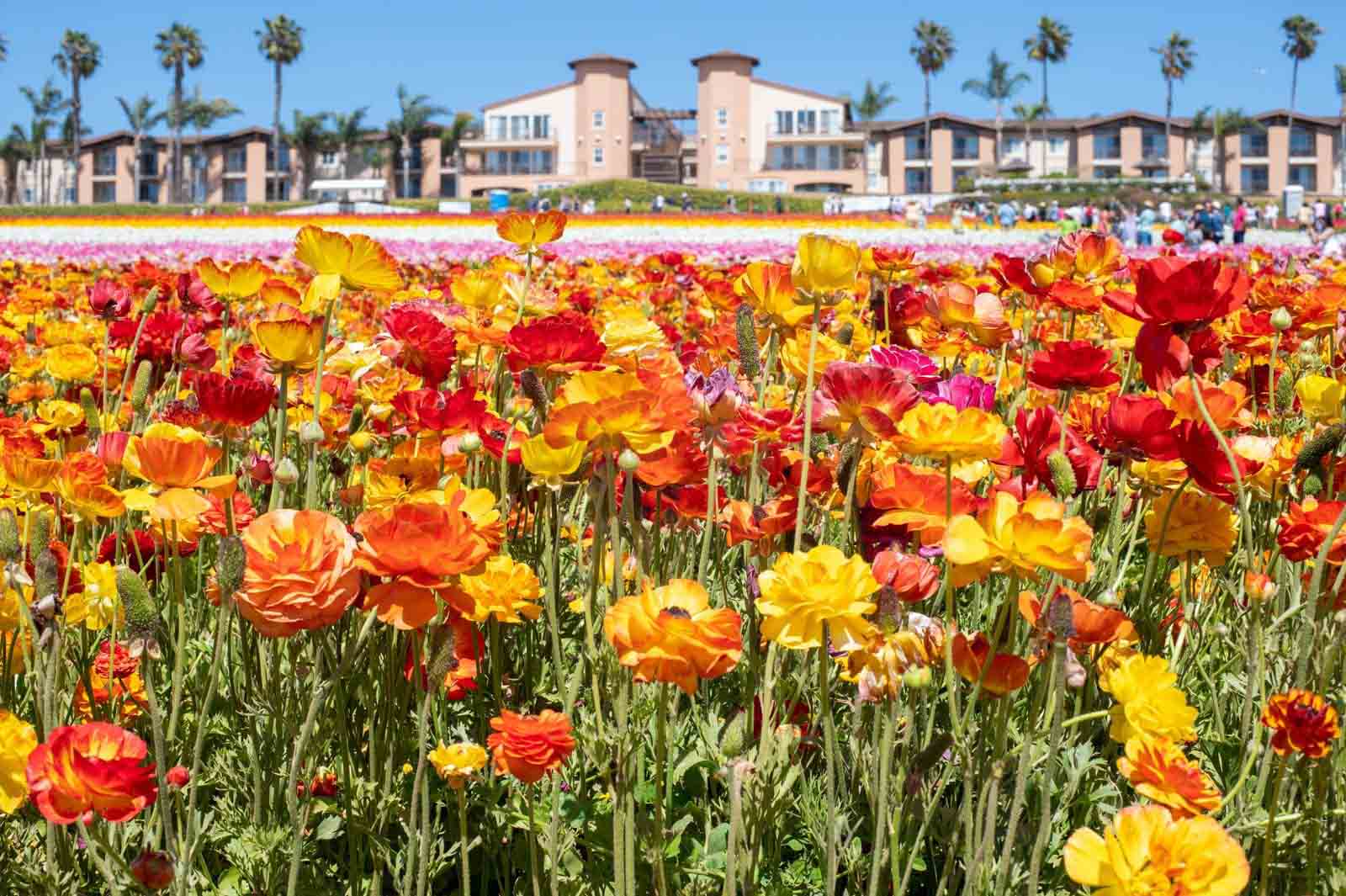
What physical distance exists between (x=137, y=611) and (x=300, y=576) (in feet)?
0.83

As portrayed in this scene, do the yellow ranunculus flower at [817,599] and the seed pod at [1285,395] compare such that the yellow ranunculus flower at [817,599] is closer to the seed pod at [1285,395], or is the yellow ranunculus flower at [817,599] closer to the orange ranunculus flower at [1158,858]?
the orange ranunculus flower at [1158,858]

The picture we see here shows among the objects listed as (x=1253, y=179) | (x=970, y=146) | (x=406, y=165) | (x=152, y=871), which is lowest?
(x=152, y=871)

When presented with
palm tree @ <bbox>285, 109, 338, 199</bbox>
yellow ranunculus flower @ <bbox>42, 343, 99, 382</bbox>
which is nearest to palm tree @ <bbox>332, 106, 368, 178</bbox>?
palm tree @ <bbox>285, 109, 338, 199</bbox>

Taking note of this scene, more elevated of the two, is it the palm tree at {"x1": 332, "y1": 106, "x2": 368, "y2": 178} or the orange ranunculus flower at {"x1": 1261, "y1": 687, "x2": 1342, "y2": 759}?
the palm tree at {"x1": 332, "y1": 106, "x2": 368, "y2": 178}

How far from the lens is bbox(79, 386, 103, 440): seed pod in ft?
6.76

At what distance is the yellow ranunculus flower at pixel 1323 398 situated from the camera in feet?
5.81

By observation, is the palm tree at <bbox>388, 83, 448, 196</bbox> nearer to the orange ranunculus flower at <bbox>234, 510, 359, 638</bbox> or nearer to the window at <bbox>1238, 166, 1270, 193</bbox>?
the window at <bbox>1238, 166, 1270, 193</bbox>

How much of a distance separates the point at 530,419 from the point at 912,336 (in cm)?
79

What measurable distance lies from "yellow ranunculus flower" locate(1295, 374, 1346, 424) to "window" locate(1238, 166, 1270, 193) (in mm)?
75838

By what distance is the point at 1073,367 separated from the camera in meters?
1.62

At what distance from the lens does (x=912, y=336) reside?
95.3 inches

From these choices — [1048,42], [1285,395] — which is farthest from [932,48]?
[1285,395]

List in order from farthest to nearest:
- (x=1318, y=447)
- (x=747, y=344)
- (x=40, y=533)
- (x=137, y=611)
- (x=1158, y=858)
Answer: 1. (x=747, y=344)
2. (x=1318, y=447)
3. (x=40, y=533)
4. (x=137, y=611)
5. (x=1158, y=858)

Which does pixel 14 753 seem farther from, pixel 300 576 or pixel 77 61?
pixel 77 61
